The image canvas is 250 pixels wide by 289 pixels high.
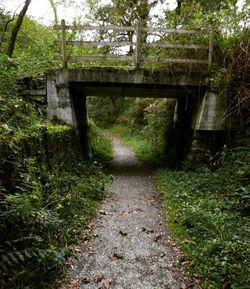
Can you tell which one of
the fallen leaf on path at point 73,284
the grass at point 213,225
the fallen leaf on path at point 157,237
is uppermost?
the grass at point 213,225

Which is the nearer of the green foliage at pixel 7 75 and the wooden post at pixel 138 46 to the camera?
the green foliage at pixel 7 75

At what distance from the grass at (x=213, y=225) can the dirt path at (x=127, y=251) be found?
1.05 ft

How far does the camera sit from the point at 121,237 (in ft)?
16.5

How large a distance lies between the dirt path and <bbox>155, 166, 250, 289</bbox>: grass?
320 mm

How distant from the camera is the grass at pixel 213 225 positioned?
3.67m

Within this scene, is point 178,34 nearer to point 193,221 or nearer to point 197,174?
point 197,174

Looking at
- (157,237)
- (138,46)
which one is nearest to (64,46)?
(138,46)

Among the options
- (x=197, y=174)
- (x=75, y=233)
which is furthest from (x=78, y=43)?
(x=75, y=233)

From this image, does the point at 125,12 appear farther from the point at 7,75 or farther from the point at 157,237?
the point at 157,237

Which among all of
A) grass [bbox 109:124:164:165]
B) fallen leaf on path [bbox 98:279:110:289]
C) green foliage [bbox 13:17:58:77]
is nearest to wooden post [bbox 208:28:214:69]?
grass [bbox 109:124:164:165]

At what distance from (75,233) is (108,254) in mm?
767

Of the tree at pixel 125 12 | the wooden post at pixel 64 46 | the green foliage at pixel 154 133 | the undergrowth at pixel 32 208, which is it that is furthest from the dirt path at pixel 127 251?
the tree at pixel 125 12

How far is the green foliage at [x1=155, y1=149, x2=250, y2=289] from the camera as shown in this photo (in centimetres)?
371

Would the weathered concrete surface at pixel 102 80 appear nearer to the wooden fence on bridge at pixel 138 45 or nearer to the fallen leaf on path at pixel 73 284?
the wooden fence on bridge at pixel 138 45
